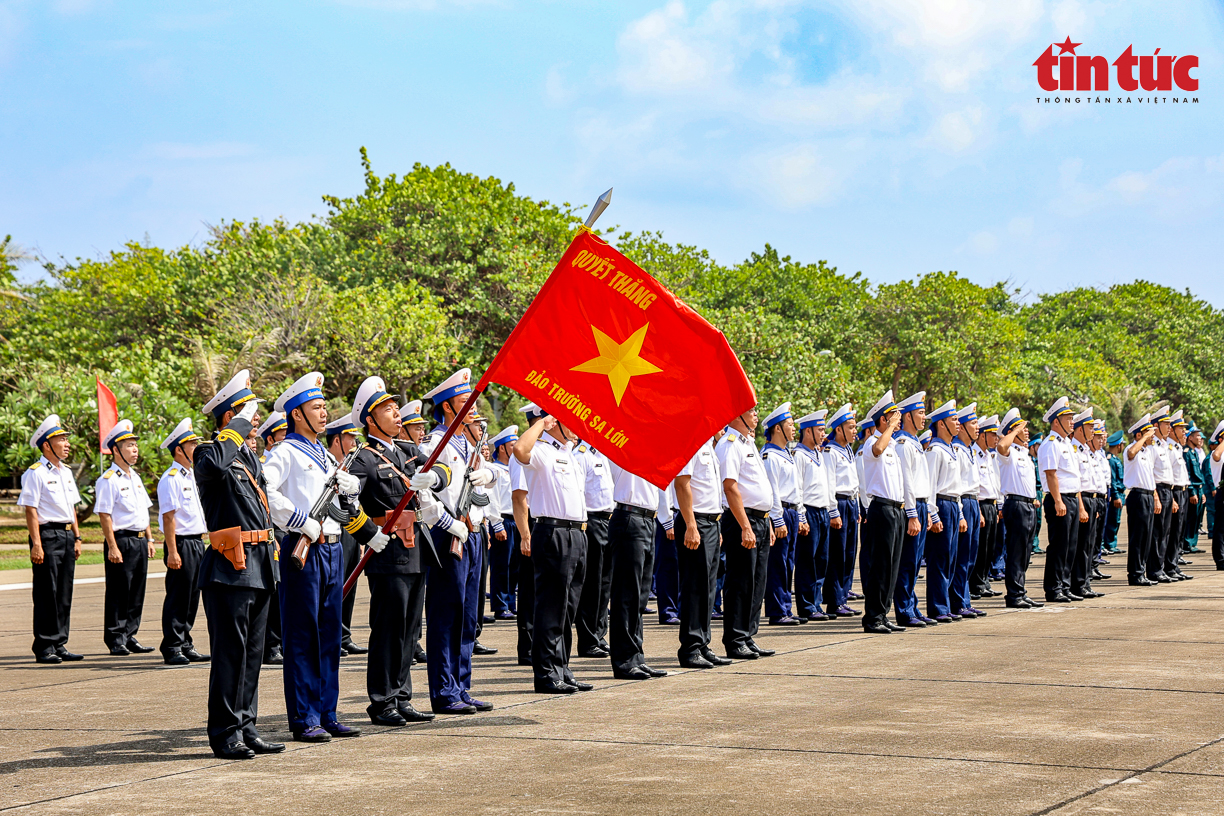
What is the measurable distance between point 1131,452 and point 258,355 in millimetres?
17682

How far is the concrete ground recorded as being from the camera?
5.52 m

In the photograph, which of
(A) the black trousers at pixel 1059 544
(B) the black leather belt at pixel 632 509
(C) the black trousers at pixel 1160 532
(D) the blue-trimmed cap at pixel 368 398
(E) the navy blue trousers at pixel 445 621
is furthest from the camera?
(C) the black trousers at pixel 1160 532

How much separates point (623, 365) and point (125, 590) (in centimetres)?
607

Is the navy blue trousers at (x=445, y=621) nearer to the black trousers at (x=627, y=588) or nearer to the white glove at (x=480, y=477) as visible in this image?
the white glove at (x=480, y=477)

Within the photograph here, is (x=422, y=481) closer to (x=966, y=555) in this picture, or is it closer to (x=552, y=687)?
(x=552, y=687)

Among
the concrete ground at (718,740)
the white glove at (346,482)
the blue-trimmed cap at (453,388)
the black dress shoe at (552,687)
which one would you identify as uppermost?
the blue-trimmed cap at (453,388)

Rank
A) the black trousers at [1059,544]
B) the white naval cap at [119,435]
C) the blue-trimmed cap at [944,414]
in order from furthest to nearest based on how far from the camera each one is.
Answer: the black trousers at [1059,544]
the blue-trimmed cap at [944,414]
the white naval cap at [119,435]

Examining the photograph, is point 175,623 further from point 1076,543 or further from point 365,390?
point 1076,543

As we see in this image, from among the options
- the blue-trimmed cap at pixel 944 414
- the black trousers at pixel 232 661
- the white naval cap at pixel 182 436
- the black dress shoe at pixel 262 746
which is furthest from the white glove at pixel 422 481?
the blue-trimmed cap at pixel 944 414

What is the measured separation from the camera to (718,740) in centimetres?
678

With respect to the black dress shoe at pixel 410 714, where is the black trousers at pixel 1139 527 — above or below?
above

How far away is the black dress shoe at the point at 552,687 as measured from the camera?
8539mm

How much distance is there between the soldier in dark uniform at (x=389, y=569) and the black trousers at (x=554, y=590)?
112 cm

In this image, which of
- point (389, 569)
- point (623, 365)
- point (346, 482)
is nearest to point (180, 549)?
point (389, 569)
